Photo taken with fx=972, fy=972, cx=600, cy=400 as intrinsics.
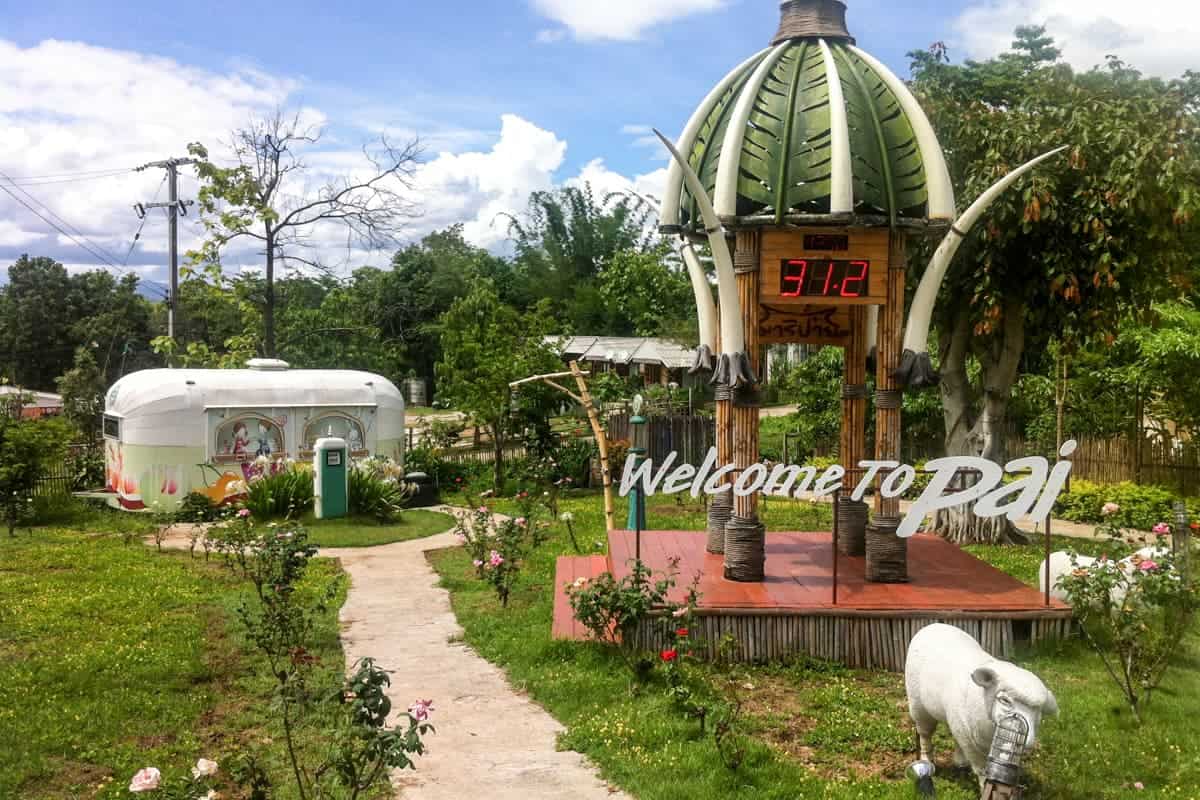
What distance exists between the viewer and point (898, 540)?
31.7 ft

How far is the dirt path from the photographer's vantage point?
629cm

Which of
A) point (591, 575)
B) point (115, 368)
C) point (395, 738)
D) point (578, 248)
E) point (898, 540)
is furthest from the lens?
point (578, 248)

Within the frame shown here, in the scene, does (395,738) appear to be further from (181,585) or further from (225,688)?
(181,585)

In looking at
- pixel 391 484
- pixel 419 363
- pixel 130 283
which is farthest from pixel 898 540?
pixel 130 283

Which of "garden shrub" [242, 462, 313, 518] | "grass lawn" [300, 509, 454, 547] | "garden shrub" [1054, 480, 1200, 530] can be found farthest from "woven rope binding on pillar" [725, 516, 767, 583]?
"garden shrub" [1054, 480, 1200, 530]

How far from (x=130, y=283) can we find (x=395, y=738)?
5069 cm

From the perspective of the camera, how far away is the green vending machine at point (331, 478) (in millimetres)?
16984

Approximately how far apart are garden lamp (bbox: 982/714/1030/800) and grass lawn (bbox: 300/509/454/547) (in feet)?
40.0

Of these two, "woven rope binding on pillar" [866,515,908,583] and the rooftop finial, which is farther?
the rooftop finial

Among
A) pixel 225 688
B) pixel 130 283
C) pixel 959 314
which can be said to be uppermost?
pixel 130 283

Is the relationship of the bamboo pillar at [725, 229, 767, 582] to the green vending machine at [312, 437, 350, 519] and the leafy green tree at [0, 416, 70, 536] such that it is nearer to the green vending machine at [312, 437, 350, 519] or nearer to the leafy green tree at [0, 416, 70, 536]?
the green vending machine at [312, 437, 350, 519]

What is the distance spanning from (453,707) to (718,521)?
414cm

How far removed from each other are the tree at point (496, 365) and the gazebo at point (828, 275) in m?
11.7

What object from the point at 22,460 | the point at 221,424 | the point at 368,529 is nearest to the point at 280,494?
the point at 368,529
